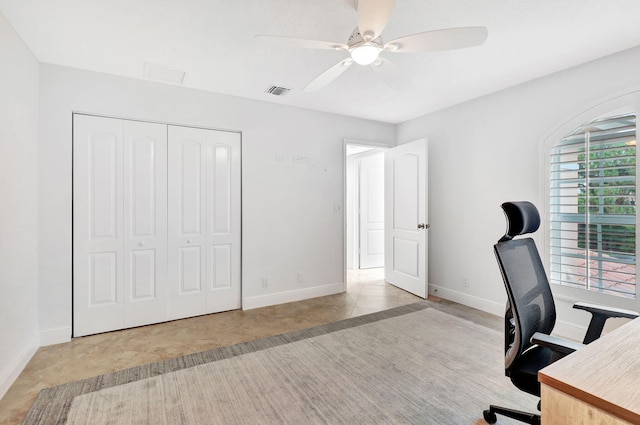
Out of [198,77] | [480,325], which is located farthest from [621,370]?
[198,77]

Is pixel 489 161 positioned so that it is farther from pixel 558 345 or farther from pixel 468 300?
pixel 558 345

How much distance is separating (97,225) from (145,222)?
0.40 meters

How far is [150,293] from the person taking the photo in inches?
123

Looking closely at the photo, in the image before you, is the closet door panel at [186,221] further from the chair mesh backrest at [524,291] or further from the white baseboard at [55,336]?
the chair mesh backrest at [524,291]

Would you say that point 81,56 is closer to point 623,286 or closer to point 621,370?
point 621,370

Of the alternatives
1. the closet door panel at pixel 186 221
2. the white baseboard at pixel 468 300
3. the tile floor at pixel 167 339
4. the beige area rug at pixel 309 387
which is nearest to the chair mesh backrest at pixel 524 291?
the beige area rug at pixel 309 387

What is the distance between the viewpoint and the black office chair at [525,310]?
54.6 inches

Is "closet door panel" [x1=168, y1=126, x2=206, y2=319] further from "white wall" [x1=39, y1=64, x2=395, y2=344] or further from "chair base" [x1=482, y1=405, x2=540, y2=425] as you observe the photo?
"chair base" [x1=482, y1=405, x2=540, y2=425]

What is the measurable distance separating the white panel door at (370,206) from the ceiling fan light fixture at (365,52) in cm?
401

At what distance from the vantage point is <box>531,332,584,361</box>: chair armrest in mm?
1137

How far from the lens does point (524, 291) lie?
1.48 metres

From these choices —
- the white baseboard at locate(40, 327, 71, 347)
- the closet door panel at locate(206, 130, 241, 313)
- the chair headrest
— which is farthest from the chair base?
the white baseboard at locate(40, 327, 71, 347)

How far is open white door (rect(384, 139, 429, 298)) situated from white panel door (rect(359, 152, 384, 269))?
1169 mm

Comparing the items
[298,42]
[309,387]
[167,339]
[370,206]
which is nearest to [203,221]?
[167,339]
